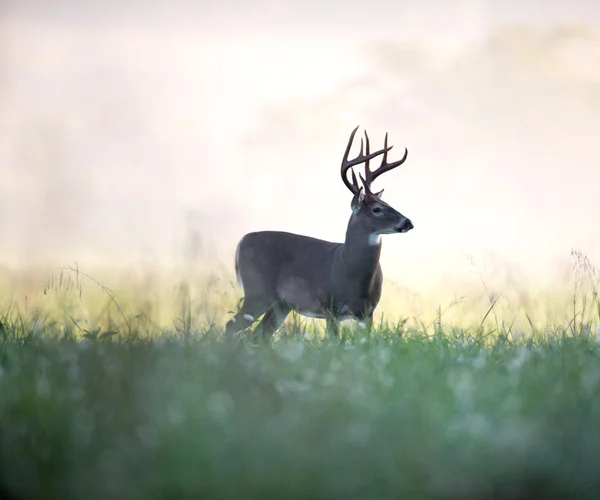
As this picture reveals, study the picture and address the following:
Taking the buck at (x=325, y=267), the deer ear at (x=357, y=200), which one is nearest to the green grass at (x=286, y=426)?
the buck at (x=325, y=267)

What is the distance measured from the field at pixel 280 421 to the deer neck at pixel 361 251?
3207 millimetres

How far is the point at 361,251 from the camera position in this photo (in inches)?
328

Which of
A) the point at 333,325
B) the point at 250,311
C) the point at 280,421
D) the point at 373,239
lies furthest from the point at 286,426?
the point at 250,311

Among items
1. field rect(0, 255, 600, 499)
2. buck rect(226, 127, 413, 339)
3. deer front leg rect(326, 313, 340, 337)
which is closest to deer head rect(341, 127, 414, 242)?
buck rect(226, 127, 413, 339)

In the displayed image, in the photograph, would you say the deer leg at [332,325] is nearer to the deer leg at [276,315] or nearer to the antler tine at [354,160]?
the deer leg at [276,315]

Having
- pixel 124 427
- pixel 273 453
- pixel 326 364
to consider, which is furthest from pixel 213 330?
pixel 273 453

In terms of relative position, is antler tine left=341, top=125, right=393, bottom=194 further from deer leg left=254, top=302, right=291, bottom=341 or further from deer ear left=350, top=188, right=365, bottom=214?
deer leg left=254, top=302, right=291, bottom=341

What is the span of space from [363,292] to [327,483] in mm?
5190

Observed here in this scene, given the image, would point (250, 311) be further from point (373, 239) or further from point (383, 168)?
point (383, 168)

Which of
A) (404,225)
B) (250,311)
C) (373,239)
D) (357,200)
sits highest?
(357,200)

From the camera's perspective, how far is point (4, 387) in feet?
13.7

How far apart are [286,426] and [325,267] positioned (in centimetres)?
517

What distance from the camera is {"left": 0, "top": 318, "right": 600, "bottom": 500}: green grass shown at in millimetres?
3078

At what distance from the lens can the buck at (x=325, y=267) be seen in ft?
26.9
